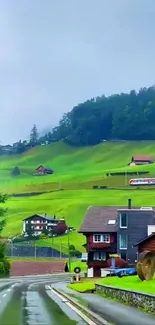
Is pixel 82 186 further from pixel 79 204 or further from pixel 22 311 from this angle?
pixel 22 311

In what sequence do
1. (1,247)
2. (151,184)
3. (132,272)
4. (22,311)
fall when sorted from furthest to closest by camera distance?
1. (151,184)
2. (1,247)
3. (132,272)
4. (22,311)

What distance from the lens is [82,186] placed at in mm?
199375

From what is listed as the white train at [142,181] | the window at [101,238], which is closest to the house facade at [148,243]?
the window at [101,238]

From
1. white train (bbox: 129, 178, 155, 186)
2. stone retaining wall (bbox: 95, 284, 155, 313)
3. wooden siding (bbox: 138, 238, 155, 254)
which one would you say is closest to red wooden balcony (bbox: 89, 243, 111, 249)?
wooden siding (bbox: 138, 238, 155, 254)

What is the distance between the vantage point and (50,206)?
573 feet

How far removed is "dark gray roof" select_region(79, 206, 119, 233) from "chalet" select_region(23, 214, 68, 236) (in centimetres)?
5227

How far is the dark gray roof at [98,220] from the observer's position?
309 ft

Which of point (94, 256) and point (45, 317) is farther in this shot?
point (94, 256)

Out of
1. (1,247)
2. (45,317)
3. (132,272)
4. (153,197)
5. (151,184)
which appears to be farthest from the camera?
(151,184)

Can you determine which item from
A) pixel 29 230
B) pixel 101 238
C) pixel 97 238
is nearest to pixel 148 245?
pixel 97 238

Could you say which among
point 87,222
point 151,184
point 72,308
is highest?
point 151,184

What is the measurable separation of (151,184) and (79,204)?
31.1m

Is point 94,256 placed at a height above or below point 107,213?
below

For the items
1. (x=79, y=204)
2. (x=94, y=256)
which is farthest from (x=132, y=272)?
(x=79, y=204)
